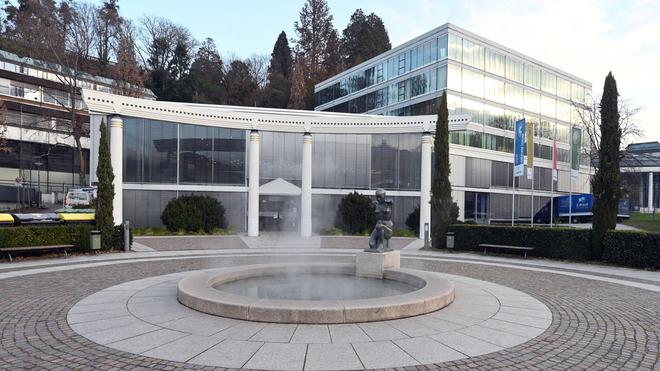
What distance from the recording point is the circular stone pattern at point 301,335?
591 cm

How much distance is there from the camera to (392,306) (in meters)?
7.75

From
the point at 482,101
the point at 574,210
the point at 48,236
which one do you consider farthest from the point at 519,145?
the point at 48,236

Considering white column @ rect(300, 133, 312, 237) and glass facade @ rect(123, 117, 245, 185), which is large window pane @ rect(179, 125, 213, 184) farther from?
white column @ rect(300, 133, 312, 237)

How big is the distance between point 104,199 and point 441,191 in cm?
1835

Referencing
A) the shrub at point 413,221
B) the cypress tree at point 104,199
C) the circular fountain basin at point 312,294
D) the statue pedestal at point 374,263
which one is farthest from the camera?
the shrub at point 413,221

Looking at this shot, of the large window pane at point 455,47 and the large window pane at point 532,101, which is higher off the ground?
the large window pane at point 455,47

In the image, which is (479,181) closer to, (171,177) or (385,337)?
(171,177)

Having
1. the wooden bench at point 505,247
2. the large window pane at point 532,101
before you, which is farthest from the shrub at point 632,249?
the large window pane at point 532,101

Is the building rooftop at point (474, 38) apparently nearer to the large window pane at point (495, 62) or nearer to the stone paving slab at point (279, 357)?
the large window pane at point (495, 62)

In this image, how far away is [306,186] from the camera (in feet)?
99.8

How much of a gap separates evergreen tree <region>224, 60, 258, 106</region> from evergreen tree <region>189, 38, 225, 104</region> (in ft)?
4.93

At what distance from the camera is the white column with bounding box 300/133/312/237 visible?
30078 millimetres

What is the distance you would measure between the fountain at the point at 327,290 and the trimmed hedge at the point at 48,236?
10.8 m

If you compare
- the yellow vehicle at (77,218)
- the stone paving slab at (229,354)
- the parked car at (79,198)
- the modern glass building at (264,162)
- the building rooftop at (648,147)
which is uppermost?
the building rooftop at (648,147)
